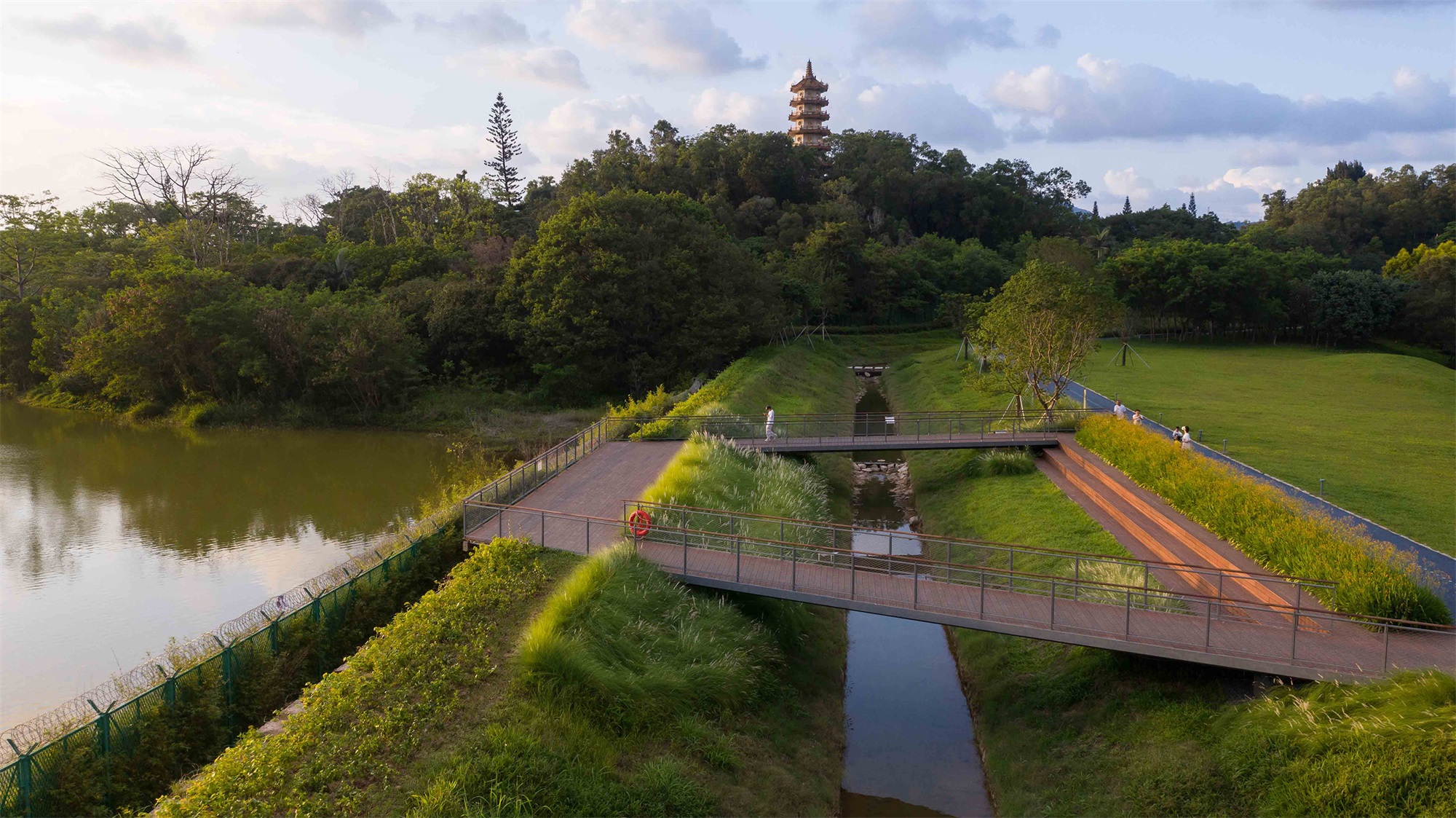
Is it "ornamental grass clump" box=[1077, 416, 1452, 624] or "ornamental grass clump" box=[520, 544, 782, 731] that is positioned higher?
"ornamental grass clump" box=[1077, 416, 1452, 624]

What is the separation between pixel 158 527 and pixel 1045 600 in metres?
24.2

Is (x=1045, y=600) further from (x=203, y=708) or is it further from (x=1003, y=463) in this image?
(x=1003, y=463)

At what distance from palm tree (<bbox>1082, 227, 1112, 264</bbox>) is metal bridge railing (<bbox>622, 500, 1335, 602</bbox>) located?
66012 mm

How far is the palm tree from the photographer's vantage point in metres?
79.3

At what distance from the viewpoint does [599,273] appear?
4403cm

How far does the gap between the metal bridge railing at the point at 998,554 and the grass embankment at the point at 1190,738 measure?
149 centimetres

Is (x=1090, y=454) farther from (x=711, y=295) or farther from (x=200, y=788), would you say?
(x=711, y=295)

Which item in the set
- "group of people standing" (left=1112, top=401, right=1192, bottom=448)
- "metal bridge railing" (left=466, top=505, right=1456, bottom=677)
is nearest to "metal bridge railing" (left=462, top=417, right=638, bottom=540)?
"metal bridge railing" (left=466, top=505, right=1456, bottom=677)

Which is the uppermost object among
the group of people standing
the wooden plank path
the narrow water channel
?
the group of people standing

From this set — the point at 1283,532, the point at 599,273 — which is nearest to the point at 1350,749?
the point at 1283,532

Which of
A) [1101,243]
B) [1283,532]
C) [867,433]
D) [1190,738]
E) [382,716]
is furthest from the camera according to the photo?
[1101,243]

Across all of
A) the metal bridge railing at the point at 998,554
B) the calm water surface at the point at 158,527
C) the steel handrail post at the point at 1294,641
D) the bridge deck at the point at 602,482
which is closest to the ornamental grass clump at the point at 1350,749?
the steel handrail post at the point at 1294,641

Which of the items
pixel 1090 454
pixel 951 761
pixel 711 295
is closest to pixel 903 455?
pixel 1090 454

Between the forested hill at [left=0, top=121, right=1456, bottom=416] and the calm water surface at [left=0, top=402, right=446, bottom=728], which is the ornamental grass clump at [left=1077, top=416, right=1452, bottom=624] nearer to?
the calm water surface at [left=0, top=402, right=446, bottom=728]
